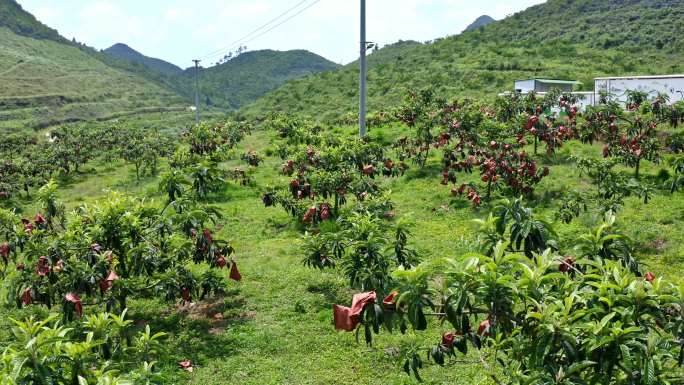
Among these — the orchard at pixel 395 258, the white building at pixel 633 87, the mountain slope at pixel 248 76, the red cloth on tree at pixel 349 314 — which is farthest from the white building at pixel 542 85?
the mountain slope at pixel 248 76

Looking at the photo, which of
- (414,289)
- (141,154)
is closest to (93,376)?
(414,289)

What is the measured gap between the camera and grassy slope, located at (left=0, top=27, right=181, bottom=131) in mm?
70312

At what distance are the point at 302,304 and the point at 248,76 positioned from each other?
150m

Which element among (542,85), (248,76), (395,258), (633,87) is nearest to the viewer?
(395,258)

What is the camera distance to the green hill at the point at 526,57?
42.9m

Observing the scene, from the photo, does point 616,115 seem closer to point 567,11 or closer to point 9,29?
point 567,11

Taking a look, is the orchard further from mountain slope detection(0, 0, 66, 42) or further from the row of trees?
mountain slope detection(0, 0, 66, 42)

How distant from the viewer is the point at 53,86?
84125mm

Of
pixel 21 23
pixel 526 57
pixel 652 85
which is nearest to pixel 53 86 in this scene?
pixel 21 23

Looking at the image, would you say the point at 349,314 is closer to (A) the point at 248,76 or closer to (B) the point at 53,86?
(B) the point at 53,86

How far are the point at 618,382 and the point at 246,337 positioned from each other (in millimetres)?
6368

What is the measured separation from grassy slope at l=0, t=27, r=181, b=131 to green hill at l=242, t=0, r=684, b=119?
2903 centimetres

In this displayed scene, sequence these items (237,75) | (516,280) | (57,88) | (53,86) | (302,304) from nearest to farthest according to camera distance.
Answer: (516,280), (302,304), (57,88), (53,86), (237,75)

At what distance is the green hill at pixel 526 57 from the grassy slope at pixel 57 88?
29028mm
